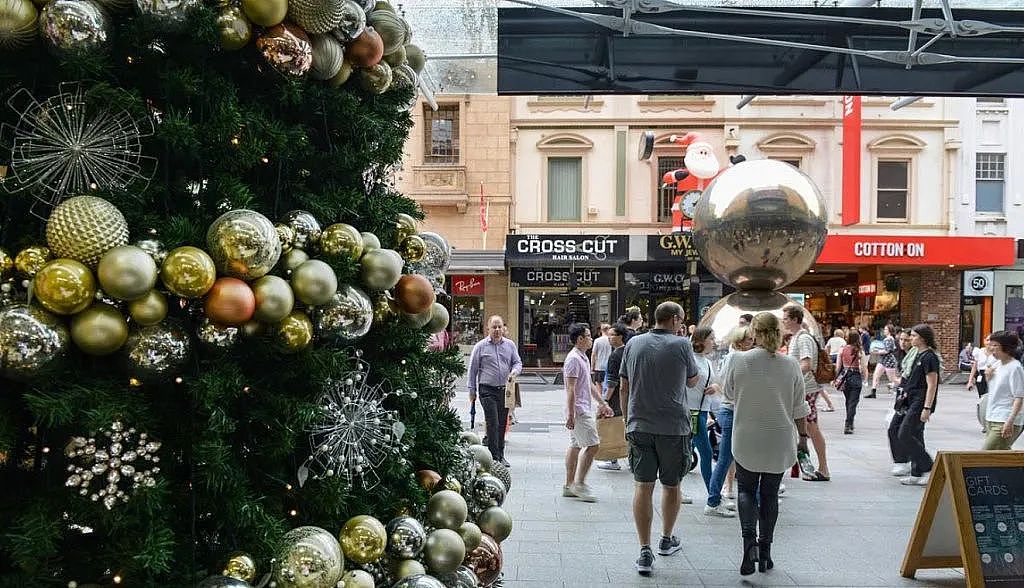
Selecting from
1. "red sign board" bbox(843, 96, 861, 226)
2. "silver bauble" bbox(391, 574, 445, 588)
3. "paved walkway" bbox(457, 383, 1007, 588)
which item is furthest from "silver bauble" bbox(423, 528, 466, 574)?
"red sign board" bbox(843, 96, 861, 226)

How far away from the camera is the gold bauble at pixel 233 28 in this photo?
190cm

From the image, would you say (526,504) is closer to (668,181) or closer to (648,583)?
(648,583)

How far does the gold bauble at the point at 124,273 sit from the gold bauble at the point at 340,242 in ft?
1.69

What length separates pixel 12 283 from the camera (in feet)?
5.66

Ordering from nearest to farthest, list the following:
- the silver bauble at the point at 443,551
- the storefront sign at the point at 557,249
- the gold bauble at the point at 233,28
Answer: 1. the gold bauble at the point at 233,28
2. the silver bauble at the point at 443,551
3. the storefront sign at the point at 557,249

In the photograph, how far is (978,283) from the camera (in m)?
21.5

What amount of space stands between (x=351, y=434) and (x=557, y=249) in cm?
1853

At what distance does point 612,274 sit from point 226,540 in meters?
20.4

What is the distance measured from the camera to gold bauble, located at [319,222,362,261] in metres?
2.11

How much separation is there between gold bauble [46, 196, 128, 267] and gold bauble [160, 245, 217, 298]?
0.12 m

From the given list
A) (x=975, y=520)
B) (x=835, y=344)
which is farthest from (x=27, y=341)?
(x=835, y=344)

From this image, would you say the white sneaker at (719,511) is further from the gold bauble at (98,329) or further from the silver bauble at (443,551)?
the gold bauble at (98,329)

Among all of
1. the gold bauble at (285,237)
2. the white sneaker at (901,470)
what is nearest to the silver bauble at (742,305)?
the gold bauble at (285,237)

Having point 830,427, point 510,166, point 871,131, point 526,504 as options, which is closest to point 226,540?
point 526,504
